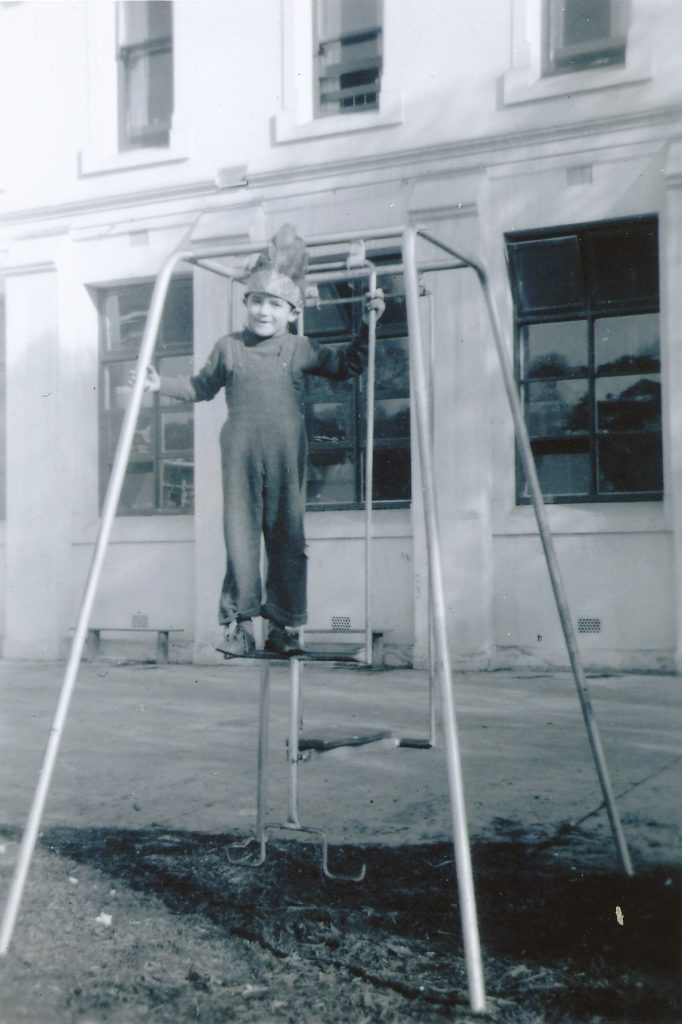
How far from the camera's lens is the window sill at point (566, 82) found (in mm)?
8039

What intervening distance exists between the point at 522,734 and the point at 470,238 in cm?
444

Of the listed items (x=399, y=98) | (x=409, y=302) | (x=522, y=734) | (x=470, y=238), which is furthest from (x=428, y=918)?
(x=399, y=98)

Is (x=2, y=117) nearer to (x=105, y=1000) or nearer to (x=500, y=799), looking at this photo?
(x=500, y=799)

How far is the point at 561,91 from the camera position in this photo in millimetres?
8242

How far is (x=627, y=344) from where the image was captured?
853 centimetres

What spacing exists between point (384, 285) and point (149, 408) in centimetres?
265

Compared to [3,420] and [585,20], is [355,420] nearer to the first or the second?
[585,20]

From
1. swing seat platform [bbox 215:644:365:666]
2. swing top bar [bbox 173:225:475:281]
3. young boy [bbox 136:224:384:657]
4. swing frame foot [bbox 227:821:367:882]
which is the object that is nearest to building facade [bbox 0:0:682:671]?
swing top bar [bbox 173:225:475:281]

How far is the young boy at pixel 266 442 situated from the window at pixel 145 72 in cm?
761

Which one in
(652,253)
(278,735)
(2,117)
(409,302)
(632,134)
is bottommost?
(278,735)

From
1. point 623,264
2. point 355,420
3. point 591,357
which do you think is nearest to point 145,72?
point 355,420

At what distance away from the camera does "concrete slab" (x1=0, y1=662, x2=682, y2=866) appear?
408cm

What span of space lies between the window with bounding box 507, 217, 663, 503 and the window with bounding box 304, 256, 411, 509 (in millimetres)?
1008

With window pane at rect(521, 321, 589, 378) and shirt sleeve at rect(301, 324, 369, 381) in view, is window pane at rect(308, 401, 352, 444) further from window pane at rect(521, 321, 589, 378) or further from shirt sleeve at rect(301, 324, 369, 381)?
shirt sleeve at rect(301, 324, 369, 381)
